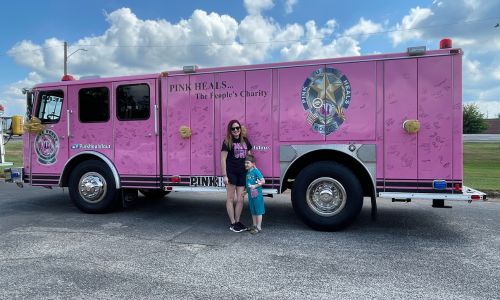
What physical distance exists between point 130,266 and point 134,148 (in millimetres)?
2921

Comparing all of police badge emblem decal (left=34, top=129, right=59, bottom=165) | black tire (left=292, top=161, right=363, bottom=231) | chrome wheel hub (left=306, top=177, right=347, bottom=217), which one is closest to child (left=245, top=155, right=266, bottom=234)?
black tire (left=292, top=161, right=363, bottom=231)

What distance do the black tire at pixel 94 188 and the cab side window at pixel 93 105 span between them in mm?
807

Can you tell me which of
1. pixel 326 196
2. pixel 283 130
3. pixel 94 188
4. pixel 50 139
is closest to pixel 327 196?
pixel 326 196

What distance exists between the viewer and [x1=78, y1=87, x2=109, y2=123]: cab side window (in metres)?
7.23

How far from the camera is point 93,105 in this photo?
7336mm

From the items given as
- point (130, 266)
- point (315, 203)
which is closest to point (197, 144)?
point (315, 203)

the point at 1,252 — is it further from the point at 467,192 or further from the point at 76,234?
the point at 467,192

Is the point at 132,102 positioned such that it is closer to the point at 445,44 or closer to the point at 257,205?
the point at 257,205

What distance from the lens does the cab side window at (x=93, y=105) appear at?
7230 mm

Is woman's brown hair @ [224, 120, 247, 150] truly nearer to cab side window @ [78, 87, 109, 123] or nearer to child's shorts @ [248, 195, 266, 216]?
child's shorts @ [248, 195, 266, 216]

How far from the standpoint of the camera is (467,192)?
5582 mm

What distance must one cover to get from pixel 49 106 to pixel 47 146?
2.52ft

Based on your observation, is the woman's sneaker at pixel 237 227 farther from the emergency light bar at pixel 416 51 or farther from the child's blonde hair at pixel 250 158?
the emergency light bar at pixel 416 51

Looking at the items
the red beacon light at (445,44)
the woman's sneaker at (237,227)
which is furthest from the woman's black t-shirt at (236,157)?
the red beacon light at (445,44)
